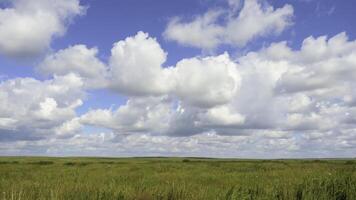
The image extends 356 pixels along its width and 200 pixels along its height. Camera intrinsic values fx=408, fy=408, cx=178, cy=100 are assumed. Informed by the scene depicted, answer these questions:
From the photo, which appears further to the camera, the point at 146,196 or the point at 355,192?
the point at 355,192

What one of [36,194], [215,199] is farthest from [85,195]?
[215,199]

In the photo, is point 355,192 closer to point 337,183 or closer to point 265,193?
point 337,183

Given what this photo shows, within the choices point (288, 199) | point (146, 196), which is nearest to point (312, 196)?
point (288, 199)

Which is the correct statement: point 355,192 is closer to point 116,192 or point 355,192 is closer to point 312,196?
point 312,196

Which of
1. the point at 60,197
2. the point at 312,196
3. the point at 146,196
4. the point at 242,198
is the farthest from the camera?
the point at 312,196

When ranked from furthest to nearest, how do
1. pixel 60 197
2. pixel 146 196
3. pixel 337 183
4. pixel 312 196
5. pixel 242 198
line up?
pixel 337 183
pixel 312 196
pixel 242 198
pixel 146 196
pixel 60 197

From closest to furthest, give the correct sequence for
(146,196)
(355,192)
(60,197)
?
(60,197) < (146,196) < (355,192)

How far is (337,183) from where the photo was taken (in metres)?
12.1

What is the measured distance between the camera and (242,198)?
948 centimetres

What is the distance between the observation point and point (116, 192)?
9102 millimetres

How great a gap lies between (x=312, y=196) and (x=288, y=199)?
1.94 feet

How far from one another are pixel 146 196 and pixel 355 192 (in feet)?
19.0

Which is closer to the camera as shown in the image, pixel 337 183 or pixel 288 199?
pixel 288 199

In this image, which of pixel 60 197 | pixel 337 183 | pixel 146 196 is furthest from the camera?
pixel 337 183
